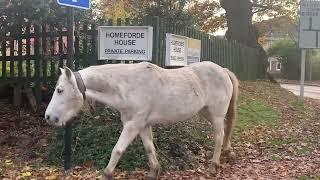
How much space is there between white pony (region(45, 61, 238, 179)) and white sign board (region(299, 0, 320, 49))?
13.3 meters

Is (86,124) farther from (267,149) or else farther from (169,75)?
(267,149)

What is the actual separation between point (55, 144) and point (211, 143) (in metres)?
2.79

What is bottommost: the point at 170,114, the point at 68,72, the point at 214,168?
the point at 214,168

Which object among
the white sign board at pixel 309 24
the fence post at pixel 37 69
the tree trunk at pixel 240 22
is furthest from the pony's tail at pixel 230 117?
the tree trunk at pixel 240 22

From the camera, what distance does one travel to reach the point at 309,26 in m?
20.4

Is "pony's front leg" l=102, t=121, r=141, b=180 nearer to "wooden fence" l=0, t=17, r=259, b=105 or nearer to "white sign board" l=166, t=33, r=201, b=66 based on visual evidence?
"wooden fence" l=0, t=17, r=259, b=105

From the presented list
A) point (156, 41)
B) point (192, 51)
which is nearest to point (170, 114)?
point (156, 41)

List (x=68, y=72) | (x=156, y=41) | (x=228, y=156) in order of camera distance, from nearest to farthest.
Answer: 1. (x=68, y=72)
2. (x=228, y=156)
3. (x=156, y=41)

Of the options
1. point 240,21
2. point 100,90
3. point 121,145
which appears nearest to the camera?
point 121,145

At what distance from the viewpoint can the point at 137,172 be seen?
25.2 feet

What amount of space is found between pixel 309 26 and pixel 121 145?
1535cm

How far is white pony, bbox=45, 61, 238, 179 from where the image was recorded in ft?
21.0

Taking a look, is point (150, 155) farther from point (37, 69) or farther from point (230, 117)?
point (37, 69)

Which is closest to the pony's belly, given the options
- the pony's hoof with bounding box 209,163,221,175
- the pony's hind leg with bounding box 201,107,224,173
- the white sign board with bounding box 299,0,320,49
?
the pony's hind leg with bounding box 201,107,224,173
